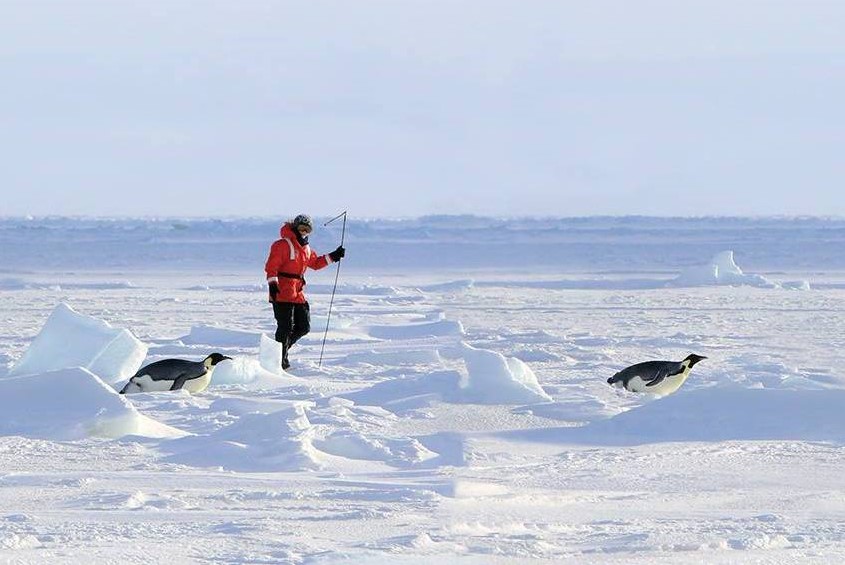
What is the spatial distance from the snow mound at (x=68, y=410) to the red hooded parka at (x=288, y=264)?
2.75 metres

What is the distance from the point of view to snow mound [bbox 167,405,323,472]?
5.23 meters

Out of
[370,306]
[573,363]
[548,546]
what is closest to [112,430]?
[548,546]

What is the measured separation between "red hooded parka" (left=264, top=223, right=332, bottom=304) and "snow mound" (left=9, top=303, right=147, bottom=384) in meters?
1.24

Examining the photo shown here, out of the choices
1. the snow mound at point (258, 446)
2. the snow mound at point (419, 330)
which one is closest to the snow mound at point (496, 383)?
the snow mound at point (258, 446)

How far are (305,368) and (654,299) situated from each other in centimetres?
895

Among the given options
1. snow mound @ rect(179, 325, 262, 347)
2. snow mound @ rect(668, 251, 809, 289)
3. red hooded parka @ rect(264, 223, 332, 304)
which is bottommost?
snow mound @ rect(179, 325, 262, 347)

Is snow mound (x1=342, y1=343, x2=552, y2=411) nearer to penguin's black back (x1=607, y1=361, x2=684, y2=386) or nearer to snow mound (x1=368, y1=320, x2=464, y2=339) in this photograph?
penguin's black back (x1=607, y1=361, x2=684, y2=386)

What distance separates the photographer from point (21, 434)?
593 centimetres

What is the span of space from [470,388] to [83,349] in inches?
97.5

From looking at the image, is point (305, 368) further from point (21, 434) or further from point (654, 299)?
point (654, 299)

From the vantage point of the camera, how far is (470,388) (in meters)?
7.30

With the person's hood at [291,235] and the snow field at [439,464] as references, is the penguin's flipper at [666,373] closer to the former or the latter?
the snow field at [439,464]

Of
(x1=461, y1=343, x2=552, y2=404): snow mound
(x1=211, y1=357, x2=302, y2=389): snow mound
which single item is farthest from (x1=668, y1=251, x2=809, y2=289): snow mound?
(x1=461, y1=343, x2=552, y2=404): snow mound

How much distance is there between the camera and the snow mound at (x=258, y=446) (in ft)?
17.1
